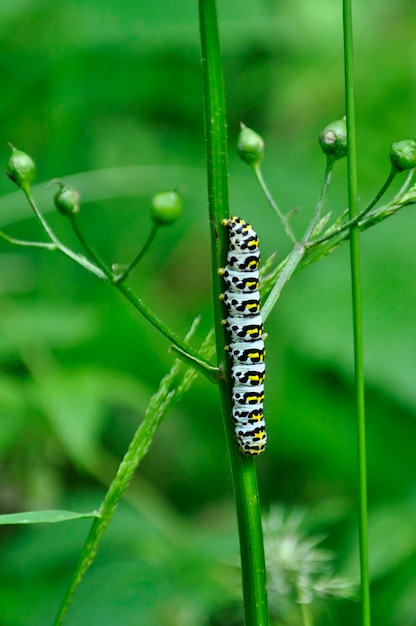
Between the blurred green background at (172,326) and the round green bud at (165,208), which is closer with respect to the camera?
the round green bud at (165,208)

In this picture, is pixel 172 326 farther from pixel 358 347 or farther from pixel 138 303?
pixel 138 303

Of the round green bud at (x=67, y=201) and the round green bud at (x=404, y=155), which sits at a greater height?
the round green bud at (x=404, y=155)

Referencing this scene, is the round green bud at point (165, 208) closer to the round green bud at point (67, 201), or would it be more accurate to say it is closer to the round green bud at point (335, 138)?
the round green bud at point (67, 201)

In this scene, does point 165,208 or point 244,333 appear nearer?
point 165,208

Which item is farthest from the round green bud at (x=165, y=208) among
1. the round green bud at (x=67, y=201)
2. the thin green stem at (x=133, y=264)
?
the round green bud at (x=67, y=201)

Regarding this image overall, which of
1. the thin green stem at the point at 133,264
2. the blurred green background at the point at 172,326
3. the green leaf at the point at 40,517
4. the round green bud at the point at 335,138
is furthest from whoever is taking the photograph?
the blurred green background at the point at 172,326

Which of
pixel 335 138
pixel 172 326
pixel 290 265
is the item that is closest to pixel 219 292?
pixel 290 265

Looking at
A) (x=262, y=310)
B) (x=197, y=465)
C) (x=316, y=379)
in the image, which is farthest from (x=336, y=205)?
(x=262, y=310)

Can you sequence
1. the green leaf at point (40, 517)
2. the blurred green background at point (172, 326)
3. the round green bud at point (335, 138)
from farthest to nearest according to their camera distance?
the blurred green background at point (172, 326) → the round green bud at point (335, 138) → the green leaf at point (40, 517)
